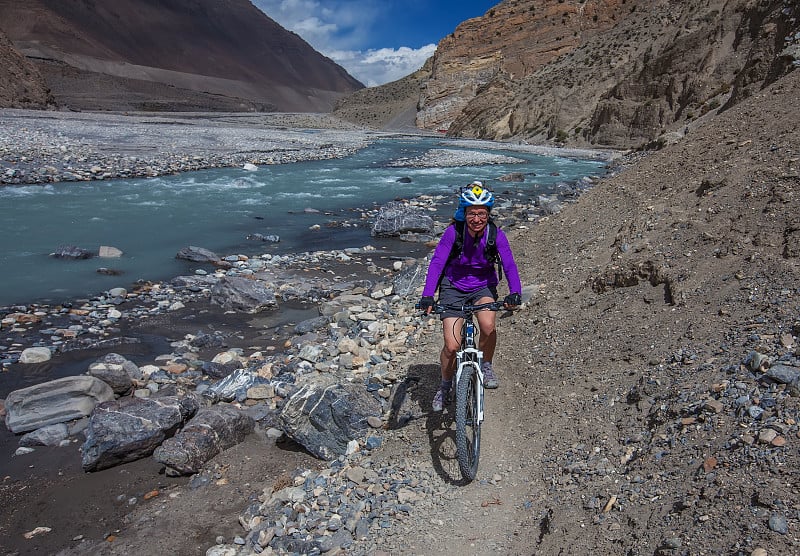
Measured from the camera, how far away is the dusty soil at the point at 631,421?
3.32 m

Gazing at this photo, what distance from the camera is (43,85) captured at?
7812 cm

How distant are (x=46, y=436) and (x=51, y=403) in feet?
1.50

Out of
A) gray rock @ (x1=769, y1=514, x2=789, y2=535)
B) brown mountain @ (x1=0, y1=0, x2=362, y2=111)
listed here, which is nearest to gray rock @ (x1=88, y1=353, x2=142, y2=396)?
gray rock @ (x1=769, y1=514, x2=789, y2=535)

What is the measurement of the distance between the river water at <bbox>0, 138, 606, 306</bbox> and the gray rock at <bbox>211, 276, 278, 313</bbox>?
2243mm

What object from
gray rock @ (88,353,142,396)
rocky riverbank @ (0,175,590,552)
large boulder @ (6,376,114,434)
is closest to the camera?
rocky riverbank @ (0,175,590,552)

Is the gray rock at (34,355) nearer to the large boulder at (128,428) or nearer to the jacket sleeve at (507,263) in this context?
the large boulder at (128,428)

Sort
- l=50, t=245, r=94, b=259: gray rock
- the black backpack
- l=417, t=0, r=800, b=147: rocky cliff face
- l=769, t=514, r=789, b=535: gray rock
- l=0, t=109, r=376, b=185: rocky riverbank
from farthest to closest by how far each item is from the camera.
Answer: l=417, t=0, r=800, b=147: rocky cliff face → l=0, t=109, r=376, b=185: rocky riverbank → l=50, t=245, r=94, b=259: gray rock → the black backpack → l=769, t=514, r=789, b=535: gray rock

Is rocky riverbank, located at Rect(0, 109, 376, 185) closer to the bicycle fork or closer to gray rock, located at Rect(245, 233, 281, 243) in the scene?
gray rock, located at Rect(245, 233, 281, 243)

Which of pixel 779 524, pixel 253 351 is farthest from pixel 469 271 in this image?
pixel 253 351

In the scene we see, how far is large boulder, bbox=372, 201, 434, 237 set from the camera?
15.8 metres

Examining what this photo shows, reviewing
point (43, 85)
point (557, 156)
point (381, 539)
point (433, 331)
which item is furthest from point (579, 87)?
point (43, 85)

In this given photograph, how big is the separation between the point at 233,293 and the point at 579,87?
5064 centimetres

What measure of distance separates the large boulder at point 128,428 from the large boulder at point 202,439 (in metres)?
0.19

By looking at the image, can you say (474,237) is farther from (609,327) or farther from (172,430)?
(172,430)
